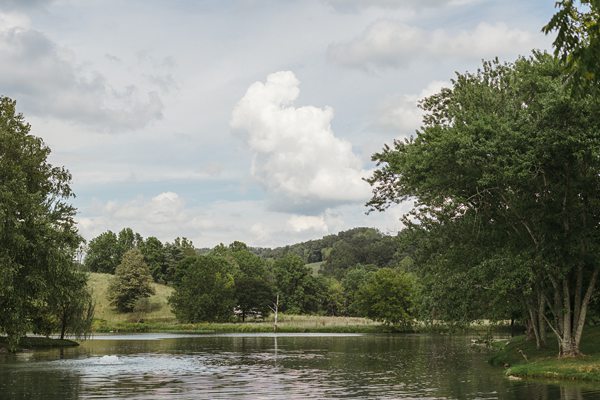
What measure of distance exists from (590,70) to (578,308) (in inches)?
1238

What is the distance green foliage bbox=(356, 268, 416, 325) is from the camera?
119m

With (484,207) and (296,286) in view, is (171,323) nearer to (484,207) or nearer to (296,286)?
(296,286)

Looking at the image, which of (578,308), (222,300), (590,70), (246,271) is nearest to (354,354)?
(578,308)

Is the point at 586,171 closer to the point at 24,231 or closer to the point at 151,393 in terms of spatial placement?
the point at 151,393

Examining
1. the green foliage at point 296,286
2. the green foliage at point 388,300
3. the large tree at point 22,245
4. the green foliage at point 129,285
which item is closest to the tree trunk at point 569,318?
the large tree at point 22,245

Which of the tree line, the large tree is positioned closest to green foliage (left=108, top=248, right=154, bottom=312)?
the tree line

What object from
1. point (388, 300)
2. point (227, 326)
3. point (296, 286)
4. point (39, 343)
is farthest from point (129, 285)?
point (39, 343)

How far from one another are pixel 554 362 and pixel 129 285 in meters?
135

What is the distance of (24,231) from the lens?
1785 inches

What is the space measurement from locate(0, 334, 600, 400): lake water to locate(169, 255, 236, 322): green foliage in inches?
3491

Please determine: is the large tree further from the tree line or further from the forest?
the tree line

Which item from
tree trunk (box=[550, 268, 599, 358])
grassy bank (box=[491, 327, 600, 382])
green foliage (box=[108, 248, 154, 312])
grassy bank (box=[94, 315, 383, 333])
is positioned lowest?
grassy bank (box=[94, 315, 383, 333])

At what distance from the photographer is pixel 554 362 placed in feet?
125

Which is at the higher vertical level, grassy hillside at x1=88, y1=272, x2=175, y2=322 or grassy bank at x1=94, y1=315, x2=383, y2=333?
grassy hillside at x1=88, y1=272, x2=175, y2=322
